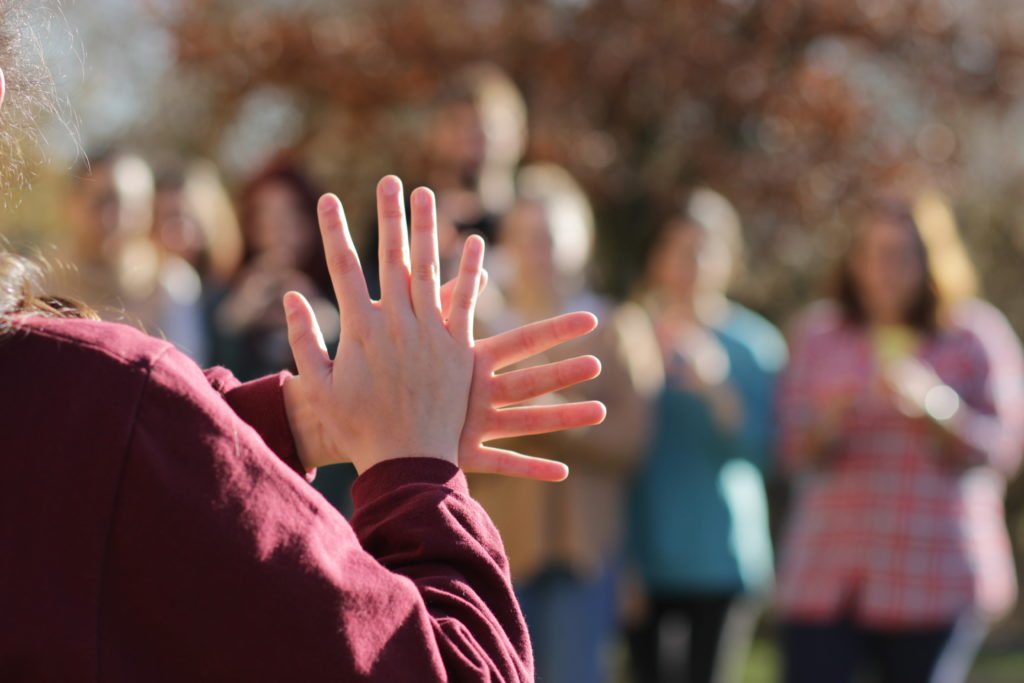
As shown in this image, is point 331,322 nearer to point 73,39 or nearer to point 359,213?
point 73,39

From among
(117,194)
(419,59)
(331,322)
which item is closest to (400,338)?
(331,322)

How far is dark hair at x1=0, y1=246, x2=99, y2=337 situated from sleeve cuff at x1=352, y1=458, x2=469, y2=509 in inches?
12.7

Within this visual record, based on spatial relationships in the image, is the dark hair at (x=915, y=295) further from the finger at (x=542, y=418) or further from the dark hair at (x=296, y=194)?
the finger at (x=542, y=418)

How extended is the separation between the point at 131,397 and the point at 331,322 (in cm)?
322

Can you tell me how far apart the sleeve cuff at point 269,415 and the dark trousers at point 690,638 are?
343 centimetres

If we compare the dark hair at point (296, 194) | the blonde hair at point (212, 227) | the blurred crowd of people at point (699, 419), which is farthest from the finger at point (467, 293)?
the blonde hair at point (212, 227)

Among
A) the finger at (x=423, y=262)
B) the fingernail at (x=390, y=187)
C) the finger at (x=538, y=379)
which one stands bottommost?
the finger at (x=538, y=379)

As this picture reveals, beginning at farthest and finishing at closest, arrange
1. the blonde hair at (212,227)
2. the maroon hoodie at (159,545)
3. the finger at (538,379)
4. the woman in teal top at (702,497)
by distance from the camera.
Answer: the blonde hair at (212,227) → the woman in teal top at (702,497) → the finger at (538,379) → the maroon hoodie at (159,545)

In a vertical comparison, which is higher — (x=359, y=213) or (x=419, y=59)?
(x=419, y=59)

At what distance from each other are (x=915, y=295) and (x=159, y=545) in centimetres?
388

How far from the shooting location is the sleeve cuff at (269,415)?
1.51 m

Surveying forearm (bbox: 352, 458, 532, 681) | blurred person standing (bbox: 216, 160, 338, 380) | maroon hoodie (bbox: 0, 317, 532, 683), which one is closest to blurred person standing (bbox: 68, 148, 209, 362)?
A: blurred person standing (bbox: 216, 160, 338, 380)

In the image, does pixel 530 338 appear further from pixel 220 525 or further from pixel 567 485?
pixel 567 485

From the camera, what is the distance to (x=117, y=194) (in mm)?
4555
